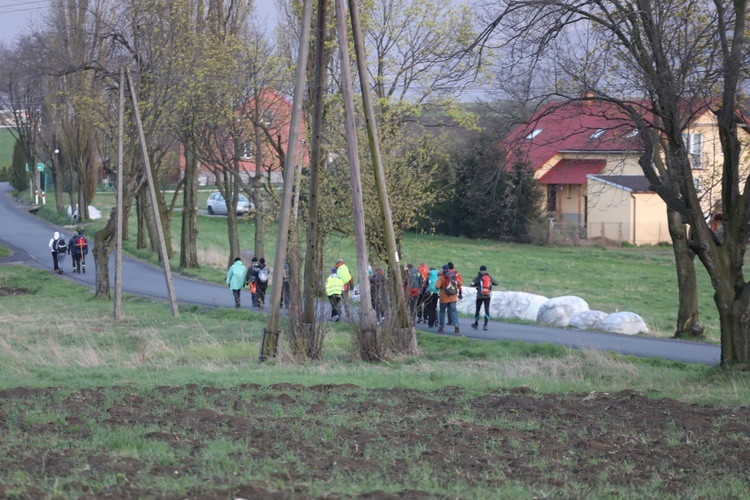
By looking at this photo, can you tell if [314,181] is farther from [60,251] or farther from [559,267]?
[559,267]

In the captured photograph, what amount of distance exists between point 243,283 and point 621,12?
17.1 meters

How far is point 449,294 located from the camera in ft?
72.4

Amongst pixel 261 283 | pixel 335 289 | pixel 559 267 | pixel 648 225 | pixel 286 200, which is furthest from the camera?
pixel 648 225

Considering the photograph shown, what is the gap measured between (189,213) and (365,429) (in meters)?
30.3

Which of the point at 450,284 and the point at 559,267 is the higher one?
the point at 450,284

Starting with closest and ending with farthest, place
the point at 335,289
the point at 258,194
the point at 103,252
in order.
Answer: the point at 335,289 < the point at 103,252 < the point at 258,194

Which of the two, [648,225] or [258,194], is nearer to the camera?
→ [258,194]

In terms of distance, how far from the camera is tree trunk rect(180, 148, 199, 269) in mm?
37312

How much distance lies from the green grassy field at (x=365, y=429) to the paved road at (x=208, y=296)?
3.98 meters

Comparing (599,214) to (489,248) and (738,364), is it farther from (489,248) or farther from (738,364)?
(738,364)

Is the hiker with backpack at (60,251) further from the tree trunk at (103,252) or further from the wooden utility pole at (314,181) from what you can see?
the wooden utility pole at (314,181)

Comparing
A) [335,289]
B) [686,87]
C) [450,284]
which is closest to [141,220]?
[335,289]

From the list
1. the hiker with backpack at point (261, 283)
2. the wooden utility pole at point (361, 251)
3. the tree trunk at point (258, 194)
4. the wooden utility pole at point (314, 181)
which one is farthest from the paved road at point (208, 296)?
the wooden utility pole at point (314, 181)

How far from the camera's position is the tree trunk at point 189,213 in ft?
122
